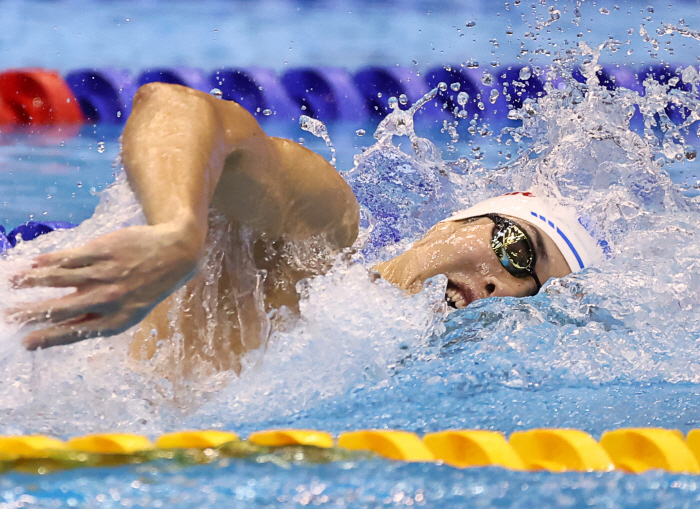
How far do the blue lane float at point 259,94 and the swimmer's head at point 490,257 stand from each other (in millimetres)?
2505

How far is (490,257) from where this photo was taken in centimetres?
167

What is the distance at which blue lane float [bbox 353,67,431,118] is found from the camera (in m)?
4.14

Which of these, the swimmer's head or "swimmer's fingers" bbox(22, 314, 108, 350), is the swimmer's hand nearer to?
"swimmer's fingers" bbox(22, 314, 108, 350)

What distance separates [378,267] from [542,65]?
332 centimetres

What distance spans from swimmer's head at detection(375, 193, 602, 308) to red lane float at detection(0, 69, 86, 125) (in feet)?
9.24

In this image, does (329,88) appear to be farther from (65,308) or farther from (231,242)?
(65,308)

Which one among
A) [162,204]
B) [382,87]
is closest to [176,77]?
[382,87]

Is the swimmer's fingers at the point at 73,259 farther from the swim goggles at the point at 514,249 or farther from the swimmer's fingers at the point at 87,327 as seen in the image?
the swim goggles at the point at 514,249

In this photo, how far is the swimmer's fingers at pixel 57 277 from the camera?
69 cm

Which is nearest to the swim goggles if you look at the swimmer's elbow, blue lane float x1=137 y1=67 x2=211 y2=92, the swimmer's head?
the swimmer's head

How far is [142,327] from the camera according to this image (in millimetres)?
1265

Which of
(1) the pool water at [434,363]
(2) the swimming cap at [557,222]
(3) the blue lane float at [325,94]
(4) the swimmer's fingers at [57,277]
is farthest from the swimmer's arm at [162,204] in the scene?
(3) the blue lane float at [325,94]

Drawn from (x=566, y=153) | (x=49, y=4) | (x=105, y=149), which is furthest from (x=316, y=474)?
(x=49, y=4)

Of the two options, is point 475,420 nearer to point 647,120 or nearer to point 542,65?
point 647,120
